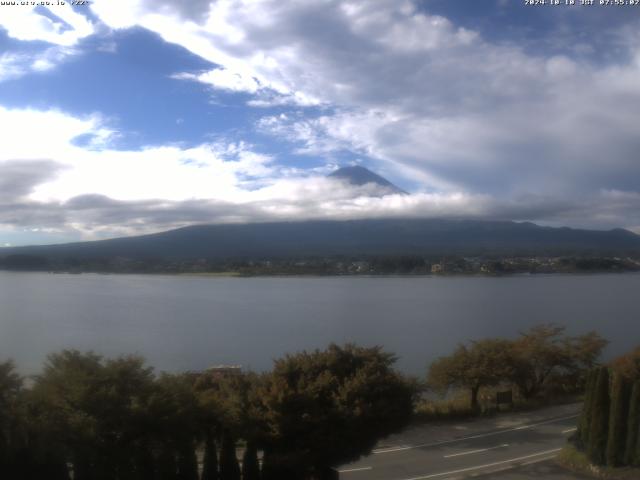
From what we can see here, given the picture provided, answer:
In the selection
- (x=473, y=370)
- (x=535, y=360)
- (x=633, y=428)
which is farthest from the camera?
(x=535, y=360)

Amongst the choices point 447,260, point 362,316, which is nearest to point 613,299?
point 362,316

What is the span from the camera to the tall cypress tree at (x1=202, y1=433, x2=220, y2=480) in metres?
7.30

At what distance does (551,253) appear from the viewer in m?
91.5

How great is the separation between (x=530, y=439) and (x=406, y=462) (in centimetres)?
285

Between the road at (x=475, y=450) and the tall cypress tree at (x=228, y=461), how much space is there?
2204 mm

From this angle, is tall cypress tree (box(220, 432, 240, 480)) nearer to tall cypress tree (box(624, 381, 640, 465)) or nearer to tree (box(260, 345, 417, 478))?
tree (box(260, 345, 417, 478))

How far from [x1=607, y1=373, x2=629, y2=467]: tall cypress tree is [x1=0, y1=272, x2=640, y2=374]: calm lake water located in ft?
39.3

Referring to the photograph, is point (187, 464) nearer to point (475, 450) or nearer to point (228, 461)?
point (228, 461)

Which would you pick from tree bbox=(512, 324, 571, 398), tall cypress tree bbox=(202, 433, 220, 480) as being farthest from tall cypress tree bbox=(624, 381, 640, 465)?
tree bbox=(512, 324, 571, 398)

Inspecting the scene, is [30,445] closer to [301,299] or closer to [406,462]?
[406,462]

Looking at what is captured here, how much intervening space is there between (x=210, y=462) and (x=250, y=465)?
0.50 meters

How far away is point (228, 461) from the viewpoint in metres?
7.43

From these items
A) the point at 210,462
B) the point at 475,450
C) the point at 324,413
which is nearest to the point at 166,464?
the point at 210,462

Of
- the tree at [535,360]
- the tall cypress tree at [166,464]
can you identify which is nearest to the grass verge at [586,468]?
the tall cypress tree at [166,464]
